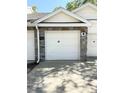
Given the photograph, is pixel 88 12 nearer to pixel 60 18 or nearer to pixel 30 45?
pixel 60 18

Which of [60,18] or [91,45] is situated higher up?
[60,18]

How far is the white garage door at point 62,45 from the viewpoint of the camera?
520 inches

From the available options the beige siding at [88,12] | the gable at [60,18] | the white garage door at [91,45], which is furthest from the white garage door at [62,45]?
the beige siding at [88,12]

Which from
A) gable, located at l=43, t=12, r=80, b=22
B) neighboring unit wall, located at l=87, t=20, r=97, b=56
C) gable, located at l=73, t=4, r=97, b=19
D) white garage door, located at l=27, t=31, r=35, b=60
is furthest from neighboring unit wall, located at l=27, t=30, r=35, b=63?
gable, located at l=73, t=4, r=97, b=19

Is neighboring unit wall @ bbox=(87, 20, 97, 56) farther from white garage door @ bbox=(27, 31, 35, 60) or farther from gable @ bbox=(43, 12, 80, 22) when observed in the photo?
white garage door @ bbox=(27, 31, 35, 60)

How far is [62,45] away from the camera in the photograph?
43.5ft

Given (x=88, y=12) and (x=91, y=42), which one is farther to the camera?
(x=88, y=12)

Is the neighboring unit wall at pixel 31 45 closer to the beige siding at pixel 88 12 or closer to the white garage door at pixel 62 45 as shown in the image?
the white garage door at pixel 62 45

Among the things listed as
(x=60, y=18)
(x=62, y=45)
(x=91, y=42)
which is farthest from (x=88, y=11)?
(x=62, y=45)

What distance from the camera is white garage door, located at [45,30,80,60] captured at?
1320cm

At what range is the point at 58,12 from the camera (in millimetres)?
13172
